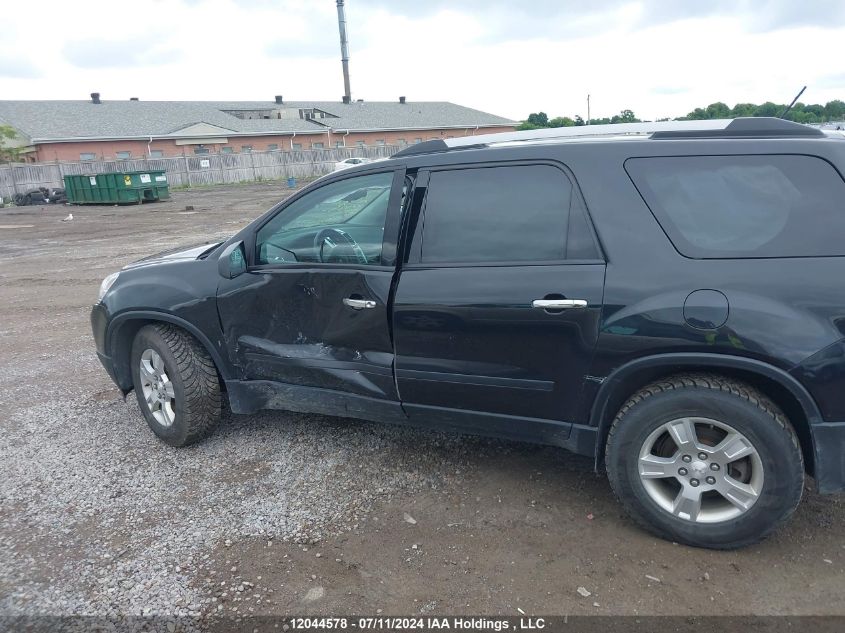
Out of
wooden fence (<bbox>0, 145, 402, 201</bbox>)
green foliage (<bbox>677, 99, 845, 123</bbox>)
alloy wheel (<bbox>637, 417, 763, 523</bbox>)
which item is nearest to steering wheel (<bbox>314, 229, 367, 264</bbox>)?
alloy wheel (<bbox>637, 417, 763, 523</bbox>)

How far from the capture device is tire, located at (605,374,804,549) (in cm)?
287

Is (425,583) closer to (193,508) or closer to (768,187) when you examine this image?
(193,508)

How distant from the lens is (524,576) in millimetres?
2965

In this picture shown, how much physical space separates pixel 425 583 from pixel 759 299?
1887 mm

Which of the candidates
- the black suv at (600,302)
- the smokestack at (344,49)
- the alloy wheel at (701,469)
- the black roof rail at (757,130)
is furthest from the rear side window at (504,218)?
the smokestack at (344,49)

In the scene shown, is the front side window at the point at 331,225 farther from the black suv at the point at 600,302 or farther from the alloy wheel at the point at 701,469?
the alloy wheel at the point at 701,469

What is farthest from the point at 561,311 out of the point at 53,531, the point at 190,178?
the point at 190,178

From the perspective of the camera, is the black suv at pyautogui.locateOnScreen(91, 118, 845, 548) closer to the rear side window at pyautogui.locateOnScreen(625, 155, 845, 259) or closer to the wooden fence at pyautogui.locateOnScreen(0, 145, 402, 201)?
the rear side window at pyautogui.locateOnScreen(625, 155, 845, 259)

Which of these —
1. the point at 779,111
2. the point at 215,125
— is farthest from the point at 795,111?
the point at 215,125

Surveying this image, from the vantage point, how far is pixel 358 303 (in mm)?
3604

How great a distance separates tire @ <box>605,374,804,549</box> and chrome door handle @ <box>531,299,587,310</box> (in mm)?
510

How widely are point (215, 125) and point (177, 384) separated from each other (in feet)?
160

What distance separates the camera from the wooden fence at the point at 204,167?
35.6 meters

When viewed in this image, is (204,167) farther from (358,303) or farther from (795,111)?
(358,303)
